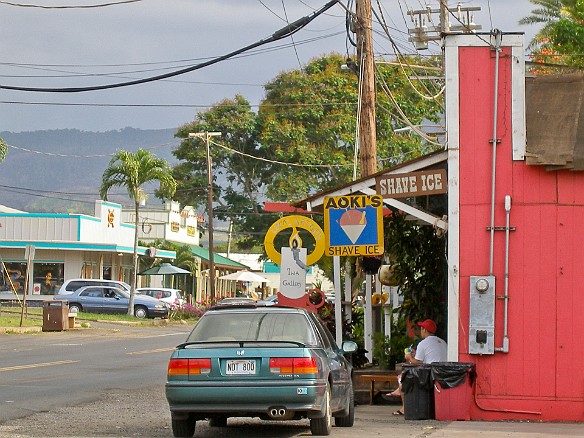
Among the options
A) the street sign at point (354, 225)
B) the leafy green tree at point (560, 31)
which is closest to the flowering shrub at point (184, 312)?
the leafy green tree at point (560, 31)

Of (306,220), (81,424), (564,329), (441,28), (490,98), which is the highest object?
(441,28)

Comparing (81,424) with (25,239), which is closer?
(81,424)

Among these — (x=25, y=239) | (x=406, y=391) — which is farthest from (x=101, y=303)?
(x=406, y=391)

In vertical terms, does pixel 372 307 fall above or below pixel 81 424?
above

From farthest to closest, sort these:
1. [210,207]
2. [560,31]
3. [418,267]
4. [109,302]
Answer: [210,207] → [109,302] → [560,31] → [418,267]

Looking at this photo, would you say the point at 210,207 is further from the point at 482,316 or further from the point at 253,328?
the point at 253,328

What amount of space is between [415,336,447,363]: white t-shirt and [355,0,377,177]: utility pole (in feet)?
20.2

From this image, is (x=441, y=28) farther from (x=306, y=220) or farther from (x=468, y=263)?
(x=468, y=263)

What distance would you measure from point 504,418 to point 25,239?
153ft

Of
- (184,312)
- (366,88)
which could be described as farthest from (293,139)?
(366,88)

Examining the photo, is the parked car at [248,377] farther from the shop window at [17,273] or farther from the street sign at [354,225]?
the shop window at [17,273]

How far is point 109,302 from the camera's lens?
5388 centimetres

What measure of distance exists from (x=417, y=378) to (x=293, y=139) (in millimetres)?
43571

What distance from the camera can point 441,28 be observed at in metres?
28.9
